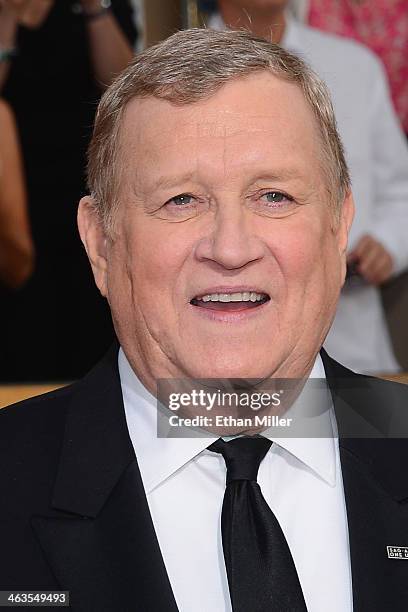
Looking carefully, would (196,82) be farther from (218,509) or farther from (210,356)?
(218,509)

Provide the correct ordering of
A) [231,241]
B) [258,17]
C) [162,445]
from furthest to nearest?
[258,17], [162,445], [231,241]

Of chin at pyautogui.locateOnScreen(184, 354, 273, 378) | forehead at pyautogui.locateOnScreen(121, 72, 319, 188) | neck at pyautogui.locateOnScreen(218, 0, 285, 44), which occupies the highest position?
neck at pyautogui.locateOnScreen(218, 0, 285, 44)

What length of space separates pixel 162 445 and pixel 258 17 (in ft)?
3.95

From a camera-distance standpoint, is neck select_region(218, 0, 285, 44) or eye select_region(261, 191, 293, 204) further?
neck select_region(218, 0, 285, 44)

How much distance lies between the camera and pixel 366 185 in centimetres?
231

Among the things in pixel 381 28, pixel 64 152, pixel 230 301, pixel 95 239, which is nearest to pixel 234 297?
pixel 230 301

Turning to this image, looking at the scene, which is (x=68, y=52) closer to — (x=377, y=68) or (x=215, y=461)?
(x=377, y=68)

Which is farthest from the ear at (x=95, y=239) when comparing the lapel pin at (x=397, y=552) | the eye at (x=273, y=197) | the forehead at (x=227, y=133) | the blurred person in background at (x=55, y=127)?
the blurred person in background at (x=55, y=127)

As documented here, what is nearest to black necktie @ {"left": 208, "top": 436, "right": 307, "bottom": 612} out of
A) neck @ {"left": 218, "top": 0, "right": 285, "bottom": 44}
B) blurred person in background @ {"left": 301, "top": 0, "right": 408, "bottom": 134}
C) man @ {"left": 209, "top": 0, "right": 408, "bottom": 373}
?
man @ {"left": 209, "top": 0, "right": 408, "bottom": 373}

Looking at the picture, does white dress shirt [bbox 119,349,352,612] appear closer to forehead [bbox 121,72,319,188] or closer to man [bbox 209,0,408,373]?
forehead [bbox 121,72,319,188]

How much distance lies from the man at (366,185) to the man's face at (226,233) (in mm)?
980

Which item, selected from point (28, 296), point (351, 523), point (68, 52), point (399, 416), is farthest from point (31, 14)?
point (351, 523)

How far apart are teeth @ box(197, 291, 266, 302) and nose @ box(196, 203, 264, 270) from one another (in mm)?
46

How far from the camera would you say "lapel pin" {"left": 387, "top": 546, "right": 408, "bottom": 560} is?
1317 millimetres
